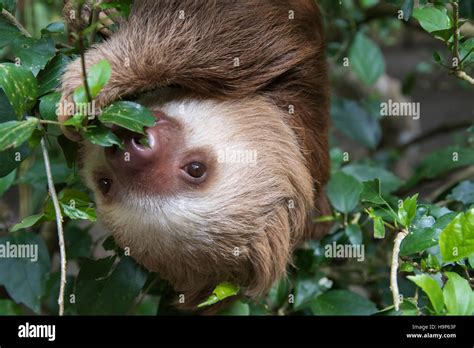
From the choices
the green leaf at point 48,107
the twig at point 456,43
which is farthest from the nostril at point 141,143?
the twig at point 456,43

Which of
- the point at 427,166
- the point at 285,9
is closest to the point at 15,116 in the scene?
the point at 285,9

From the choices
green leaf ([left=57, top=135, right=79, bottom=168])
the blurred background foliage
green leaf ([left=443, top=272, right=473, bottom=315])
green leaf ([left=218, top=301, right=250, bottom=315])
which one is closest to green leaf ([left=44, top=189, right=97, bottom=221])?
the blurred background foliage

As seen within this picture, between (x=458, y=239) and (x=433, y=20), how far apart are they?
1.09 meters

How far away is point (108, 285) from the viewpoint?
3.30 meters

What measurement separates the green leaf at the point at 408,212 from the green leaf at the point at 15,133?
1.49m

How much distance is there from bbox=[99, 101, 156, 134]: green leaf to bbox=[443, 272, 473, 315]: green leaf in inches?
50.2

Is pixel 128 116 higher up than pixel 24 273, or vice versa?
pixel 128 116

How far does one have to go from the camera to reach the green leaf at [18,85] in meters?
2.52

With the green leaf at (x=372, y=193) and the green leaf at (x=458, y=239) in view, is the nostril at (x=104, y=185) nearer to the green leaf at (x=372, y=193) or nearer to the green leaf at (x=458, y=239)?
the green leaf at (x=372, y=193)

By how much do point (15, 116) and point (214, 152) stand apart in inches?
36.5

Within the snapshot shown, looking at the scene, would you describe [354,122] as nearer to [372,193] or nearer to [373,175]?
[373,175]

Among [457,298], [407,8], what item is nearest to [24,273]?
[457,298]

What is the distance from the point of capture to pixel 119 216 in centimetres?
316
